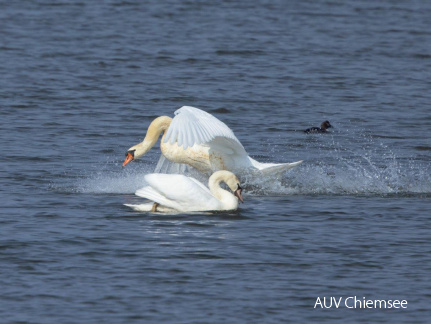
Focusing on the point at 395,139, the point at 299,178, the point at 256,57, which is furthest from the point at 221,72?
the point at 299,178

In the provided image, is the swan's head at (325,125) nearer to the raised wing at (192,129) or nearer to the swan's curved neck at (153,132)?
the swan's curved neck at (153,132)

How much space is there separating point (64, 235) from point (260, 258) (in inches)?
73.1

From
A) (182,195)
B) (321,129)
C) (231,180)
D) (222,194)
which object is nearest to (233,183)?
(231,180)

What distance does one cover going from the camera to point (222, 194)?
10867 millimetres

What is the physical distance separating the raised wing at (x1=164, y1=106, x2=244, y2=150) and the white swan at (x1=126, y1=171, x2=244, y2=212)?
0.38 meters

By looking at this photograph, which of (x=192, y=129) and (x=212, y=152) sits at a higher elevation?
(x=192, y=129)

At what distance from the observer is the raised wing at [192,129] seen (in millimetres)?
10641

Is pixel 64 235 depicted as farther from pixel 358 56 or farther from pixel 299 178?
pixel 358 56

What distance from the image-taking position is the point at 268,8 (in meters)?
32.8

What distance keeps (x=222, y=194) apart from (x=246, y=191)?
137 centimetres

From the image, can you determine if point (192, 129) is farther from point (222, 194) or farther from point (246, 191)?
point (246, 191)

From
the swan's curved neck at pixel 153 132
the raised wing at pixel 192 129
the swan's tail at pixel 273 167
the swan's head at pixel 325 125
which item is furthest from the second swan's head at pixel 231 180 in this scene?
the swan's head at pixel 325 125

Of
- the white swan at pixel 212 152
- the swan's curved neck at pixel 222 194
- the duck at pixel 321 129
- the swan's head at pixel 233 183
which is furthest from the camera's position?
the duck at pixel 321 129

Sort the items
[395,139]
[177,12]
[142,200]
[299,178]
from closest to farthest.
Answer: [142,200] → [299,178] → [395,139] → [177,12]
